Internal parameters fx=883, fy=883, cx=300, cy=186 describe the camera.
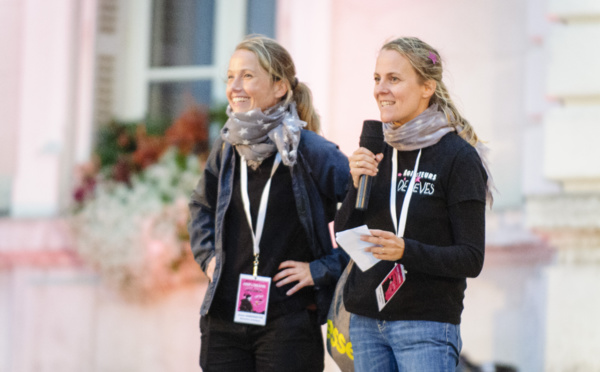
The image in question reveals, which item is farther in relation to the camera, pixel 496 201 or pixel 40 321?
pixel 40 321

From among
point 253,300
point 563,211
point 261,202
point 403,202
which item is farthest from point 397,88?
point 563,211

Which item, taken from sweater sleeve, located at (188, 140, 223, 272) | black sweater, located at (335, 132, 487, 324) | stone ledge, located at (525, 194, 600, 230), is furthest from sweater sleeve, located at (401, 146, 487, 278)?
stone ledge, located at (525, 194, 600, 230)

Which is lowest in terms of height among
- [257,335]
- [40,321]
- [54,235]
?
[40,321]

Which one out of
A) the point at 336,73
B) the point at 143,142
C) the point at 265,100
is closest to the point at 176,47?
the point at 143,142

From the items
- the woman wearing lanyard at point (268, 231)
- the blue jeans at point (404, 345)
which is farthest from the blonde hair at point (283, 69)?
the blue jeans at point (404, 345)

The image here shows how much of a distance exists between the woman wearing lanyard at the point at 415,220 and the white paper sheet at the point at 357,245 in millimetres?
46

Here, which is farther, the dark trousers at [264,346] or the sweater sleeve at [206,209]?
the sweater sleeve at [206,209]

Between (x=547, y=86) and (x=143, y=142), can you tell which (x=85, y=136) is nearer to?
(x=143, y=142)

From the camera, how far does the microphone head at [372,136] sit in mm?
2637

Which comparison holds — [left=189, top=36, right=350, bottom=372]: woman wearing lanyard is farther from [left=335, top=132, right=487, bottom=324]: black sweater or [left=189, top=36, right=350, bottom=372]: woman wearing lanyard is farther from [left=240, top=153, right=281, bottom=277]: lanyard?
[left=335, top=132, right=487, bottom=324]: black sweater

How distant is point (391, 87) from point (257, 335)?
97cm

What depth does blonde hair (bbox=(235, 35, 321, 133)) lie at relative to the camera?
3131mm

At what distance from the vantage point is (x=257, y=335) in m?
3.00

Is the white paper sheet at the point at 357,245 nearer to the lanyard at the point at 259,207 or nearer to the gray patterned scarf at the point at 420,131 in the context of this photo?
the gray patterned scarf at the point at 420,131
